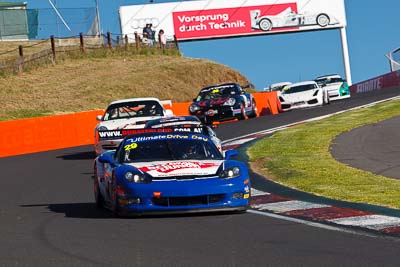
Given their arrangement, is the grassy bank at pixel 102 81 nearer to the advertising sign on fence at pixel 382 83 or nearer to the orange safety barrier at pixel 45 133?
the advertising sign on fence at pixel 382 83

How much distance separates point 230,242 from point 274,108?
106ft

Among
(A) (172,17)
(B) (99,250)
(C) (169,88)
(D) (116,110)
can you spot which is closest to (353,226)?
(B) (99,250)

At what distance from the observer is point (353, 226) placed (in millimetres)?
10789

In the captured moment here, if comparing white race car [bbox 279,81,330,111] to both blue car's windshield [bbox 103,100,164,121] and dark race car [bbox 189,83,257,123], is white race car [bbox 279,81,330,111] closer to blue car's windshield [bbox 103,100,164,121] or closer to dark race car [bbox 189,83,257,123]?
dark race car [bbox 189,83,257,123]

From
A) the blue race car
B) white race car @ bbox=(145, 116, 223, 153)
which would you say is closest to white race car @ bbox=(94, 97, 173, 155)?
white race car @ bbox=(145, 116, 223, 153)

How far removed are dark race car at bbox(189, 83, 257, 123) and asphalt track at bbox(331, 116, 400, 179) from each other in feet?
27.8

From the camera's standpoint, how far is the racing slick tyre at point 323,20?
79.3m

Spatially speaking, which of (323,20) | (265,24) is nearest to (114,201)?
(265,24)

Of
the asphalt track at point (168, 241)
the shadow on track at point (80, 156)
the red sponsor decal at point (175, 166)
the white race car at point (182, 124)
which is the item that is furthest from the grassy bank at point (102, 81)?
the red sponsor decal at point (175, 166)

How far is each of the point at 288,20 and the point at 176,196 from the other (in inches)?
2689

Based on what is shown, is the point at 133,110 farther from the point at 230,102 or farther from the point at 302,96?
the point at 302,96

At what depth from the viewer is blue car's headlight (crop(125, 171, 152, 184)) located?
12266 millimetres

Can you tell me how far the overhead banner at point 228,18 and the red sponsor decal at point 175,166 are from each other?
66118mm

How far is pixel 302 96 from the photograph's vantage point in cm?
3981
